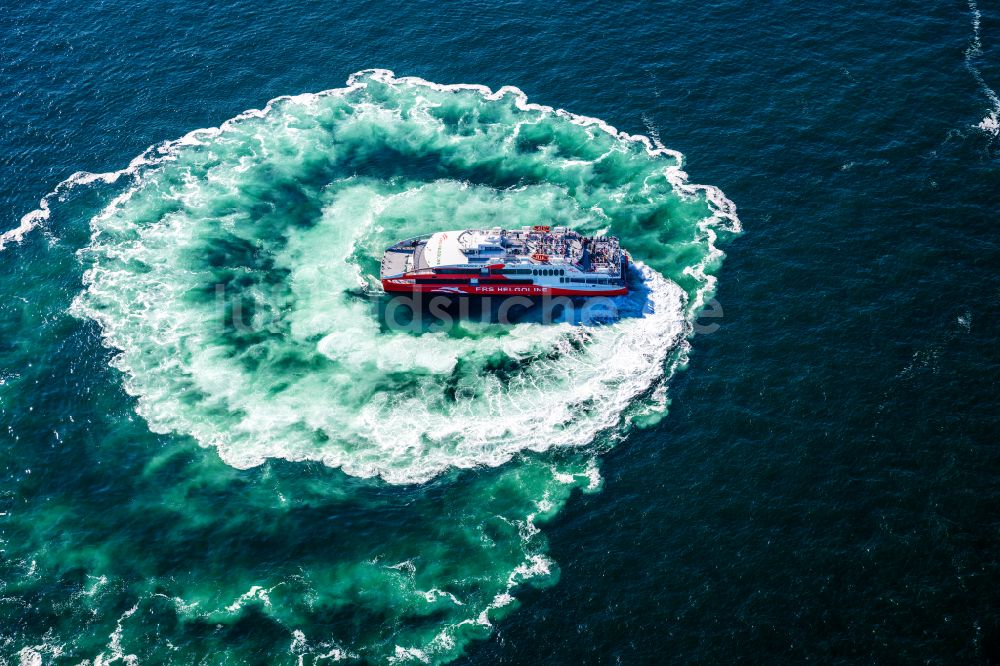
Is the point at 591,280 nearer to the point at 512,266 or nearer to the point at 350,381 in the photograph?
the point at 512,266

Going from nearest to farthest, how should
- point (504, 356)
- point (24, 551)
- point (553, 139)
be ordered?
point (24, 551) → point (504, 356) → point (553, 139)

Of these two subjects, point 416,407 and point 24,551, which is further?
point 416,407

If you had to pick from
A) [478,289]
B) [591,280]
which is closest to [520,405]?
[478,289]

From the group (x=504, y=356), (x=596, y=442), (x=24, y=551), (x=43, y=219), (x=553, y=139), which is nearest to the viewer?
(x=24, y=551)

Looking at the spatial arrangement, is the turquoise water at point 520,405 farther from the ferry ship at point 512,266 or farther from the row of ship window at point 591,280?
the ferry ship at point 512,266

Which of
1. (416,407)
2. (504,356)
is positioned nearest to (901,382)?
(504,356)

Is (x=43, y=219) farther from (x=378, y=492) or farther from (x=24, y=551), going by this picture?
(x=378, y=492)

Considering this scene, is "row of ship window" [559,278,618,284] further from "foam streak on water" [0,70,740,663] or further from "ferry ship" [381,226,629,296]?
"foam streak on water" [0,70,740,663]
